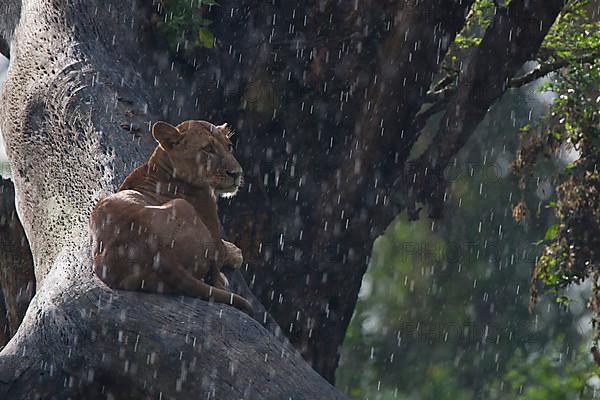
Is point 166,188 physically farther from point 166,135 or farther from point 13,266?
point 13,266

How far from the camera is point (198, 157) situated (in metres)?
5.43

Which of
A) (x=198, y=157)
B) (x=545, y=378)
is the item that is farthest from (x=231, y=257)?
(x=545, y=378)

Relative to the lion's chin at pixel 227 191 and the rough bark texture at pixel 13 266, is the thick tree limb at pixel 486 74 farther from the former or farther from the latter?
the rough bark texture at pixel 13 266

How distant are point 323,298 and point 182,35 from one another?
2.03 meters

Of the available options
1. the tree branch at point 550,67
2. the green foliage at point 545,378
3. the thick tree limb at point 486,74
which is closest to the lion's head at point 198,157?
the thick tree limb at point 486,74

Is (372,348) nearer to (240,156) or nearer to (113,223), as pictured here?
(240,156)

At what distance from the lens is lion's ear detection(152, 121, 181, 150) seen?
536 centimetres

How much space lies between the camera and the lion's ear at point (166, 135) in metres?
5.36

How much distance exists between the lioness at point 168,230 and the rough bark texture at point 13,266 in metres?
2.17

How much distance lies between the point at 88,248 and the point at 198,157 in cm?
70

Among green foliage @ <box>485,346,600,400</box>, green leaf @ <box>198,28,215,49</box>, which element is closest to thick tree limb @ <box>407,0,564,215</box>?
green leaf @ <box>198,28,215,49</box>

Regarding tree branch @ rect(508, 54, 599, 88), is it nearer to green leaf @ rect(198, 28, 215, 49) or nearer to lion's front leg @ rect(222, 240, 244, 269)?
green leaf @ rect(198, 28, 215, 49)

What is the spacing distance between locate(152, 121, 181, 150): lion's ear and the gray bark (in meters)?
0.38

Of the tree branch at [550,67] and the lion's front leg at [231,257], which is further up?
the tree branch at [550,67]
